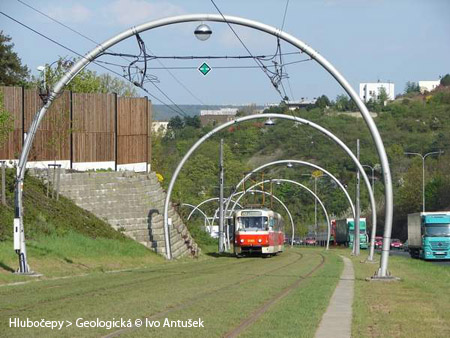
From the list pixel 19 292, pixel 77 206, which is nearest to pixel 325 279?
pixel 19 292

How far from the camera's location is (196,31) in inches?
1093

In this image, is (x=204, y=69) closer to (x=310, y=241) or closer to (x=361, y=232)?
(x=361, y=232)

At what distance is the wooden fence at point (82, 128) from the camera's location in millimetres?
46219

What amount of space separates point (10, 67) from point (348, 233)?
47.6m

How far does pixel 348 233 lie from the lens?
105250 mm

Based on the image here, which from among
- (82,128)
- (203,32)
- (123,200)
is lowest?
(123,200)

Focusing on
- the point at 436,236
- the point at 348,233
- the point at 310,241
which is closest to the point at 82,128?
the point at 436,236

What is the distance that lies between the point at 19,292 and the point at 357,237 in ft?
141

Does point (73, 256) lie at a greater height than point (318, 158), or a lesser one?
lesser

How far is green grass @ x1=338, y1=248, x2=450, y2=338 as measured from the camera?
1594cm

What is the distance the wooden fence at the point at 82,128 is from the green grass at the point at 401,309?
21.8 m

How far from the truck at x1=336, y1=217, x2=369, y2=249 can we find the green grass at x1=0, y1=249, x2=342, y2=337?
7258 cm

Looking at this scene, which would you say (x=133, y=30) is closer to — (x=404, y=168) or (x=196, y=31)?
(x=196, y=31)

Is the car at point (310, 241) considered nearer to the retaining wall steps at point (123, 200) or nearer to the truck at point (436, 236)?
the truck at point (436, 236)
